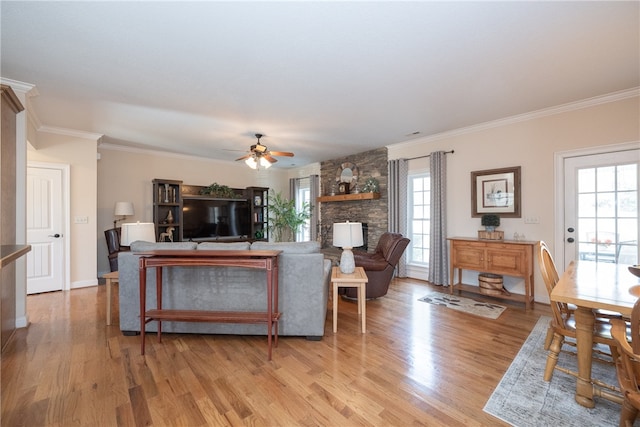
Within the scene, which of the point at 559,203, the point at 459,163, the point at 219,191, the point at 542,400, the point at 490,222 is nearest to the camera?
the point at 542,400

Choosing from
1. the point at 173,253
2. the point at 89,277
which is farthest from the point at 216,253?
the point at 89,277

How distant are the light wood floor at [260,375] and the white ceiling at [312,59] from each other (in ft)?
8.40

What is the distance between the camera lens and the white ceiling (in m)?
1.85

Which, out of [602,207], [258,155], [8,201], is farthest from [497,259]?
[8,201]

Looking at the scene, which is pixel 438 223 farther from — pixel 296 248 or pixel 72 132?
pixel 72 132

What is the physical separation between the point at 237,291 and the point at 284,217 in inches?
183

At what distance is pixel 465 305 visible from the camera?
3.56m

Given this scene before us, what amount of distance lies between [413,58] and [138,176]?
→ 18.6 feet

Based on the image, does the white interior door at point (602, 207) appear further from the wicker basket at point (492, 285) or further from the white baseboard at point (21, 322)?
the white baseboard at point (21, 322)

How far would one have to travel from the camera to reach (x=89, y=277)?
448cm

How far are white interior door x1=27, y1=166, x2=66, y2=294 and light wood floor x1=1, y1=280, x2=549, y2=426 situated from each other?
4.88ft

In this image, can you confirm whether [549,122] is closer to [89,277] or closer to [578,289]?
[578,289]

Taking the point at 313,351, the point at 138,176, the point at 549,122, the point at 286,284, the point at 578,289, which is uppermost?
the point at 549,122

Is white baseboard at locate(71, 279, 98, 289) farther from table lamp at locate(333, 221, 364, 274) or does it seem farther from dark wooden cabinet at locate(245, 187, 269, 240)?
table lamp at locate(333, 221, 364, 274)
